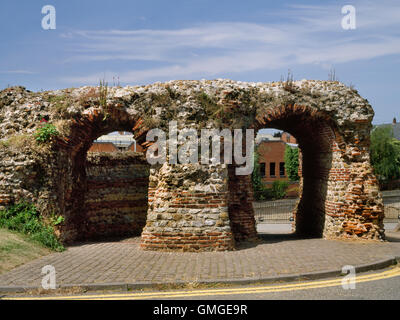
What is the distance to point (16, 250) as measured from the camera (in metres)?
7.91

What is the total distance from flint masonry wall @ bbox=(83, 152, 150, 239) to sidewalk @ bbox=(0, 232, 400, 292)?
2177 mm

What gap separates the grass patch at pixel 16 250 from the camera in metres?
7.36

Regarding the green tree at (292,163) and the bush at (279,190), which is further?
the green tree at (292,163)

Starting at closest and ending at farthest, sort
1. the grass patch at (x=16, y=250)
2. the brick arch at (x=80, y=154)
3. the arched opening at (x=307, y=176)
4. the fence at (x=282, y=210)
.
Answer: the grass patch at (x=16, y=250) → the brick arch at (x=80, y=154) → the arched opening at (x=307, y=176) → the fence at (x=282, y=210)

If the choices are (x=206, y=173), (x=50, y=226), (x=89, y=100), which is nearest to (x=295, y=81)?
(x=206, y=173)

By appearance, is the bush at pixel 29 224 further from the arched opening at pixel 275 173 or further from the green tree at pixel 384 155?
the green tree at pixel 384 155

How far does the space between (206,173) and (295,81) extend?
388 cm

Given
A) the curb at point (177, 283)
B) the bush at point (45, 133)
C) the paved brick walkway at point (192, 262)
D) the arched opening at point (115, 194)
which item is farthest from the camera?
the arched opening at point (115, 194)

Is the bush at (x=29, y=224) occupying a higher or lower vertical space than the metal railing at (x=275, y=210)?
higher

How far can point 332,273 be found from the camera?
697 centimetres

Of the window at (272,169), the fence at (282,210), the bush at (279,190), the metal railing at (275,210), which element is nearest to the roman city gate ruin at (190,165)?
the fence at (282,210)

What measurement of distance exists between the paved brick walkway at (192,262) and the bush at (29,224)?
483mm

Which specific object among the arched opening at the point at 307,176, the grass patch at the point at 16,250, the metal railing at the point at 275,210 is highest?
the arched opening at the point at 307,176

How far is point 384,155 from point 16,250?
41.1 metres
